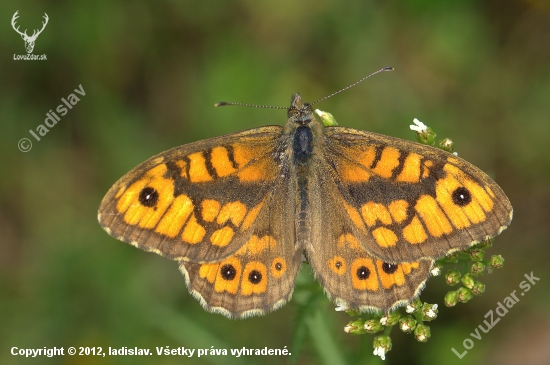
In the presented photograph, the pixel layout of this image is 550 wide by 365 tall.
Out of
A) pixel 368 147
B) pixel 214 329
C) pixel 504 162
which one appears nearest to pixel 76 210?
pixel 214 329

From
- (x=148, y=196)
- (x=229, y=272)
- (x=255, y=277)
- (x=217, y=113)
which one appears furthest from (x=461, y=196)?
(x=217, y=113)

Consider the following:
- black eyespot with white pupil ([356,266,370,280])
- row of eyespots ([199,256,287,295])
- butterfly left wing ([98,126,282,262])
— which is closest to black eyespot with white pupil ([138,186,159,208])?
butterfly left wing ([98,126,282,262])

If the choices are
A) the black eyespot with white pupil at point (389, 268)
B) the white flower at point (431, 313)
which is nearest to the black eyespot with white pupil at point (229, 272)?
the black eyespot with white pupil at point (389, 268)

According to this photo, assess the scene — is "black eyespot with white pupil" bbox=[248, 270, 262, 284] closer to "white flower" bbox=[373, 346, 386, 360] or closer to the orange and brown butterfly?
the orange and brown butterfly

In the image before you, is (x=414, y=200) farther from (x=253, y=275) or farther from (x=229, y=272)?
(x=229, y=272)

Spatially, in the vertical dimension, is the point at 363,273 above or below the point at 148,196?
below

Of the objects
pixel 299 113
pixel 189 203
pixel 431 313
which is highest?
pixel 299 113

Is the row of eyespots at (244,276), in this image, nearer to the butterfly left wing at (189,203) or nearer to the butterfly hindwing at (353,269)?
the butterfly left wing at (189,203)

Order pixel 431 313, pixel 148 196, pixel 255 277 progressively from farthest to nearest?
1. pixel 431 313
2. pixel 255 277
3. pixel 148 196
